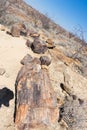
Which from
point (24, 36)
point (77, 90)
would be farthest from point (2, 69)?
point (24, 36)

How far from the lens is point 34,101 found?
9930 millimetres

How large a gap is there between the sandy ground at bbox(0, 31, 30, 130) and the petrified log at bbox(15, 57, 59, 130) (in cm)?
30

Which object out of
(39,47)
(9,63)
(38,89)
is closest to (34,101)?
(38,89)

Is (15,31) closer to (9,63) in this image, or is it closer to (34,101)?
(9,63)

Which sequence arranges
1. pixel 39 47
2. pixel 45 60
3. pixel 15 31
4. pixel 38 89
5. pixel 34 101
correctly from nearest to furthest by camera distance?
pixel 34 101, pixel 38 89, pixel 45 60, pixel 39 47, pixel 15 31

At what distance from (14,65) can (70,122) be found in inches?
114

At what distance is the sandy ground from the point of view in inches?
378

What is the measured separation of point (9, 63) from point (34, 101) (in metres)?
2.46

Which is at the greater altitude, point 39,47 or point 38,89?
point 39,47

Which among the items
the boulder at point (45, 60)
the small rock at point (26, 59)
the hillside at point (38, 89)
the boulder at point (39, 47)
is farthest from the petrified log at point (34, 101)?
the boulder at point (39, 47)

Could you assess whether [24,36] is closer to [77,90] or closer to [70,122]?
[77,90]

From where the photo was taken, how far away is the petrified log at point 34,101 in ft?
31.2

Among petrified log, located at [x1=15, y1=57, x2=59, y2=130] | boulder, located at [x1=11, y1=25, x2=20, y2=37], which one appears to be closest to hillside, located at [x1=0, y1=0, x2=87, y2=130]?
petrified log, located at [x1=15, y1=57, x2=59, y2=130]

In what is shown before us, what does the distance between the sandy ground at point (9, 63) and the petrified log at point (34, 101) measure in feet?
0.98
